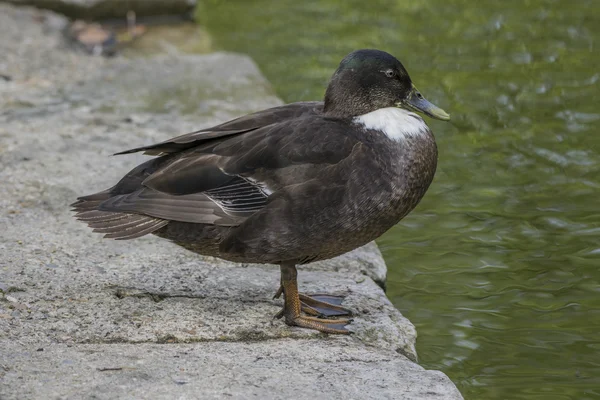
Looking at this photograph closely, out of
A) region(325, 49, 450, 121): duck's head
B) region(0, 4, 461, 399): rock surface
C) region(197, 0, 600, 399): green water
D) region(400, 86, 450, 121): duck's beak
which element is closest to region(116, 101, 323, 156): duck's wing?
region(325, 49, 450, 121): duck's head

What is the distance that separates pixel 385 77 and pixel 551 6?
A: 16.8ft

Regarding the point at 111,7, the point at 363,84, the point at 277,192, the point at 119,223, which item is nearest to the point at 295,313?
the point at 277,192

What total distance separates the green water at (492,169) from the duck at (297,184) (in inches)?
28.4

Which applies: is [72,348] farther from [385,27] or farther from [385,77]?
[385,27]

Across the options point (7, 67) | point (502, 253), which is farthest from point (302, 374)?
point (7, 67)

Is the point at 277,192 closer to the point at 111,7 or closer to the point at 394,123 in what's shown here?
the point at 394,123

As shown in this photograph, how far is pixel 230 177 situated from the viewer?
4.10m

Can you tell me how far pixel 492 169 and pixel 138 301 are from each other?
2705 mm

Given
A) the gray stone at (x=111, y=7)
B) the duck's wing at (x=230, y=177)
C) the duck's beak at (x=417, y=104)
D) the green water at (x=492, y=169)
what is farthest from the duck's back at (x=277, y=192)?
the gray stone at (x=111, y=7)

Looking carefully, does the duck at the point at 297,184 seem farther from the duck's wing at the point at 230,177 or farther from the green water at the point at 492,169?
the green water at the point at 492,169

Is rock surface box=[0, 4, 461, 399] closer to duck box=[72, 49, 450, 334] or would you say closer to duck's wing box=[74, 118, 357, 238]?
duck box=[72, 49, 450, 334]

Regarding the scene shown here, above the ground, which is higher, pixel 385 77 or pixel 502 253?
pixel 385 77

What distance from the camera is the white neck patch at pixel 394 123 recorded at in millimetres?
4098

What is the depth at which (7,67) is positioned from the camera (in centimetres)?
722
